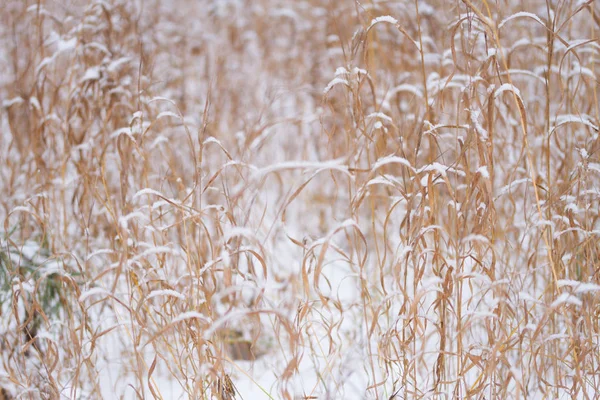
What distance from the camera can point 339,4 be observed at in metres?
4.00

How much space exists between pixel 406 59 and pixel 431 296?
4.31ft

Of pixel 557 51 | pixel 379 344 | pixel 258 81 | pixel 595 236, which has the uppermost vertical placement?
pixel 258 81

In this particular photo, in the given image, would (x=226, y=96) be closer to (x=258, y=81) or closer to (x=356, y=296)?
(x=258, y=81)

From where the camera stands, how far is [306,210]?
9.30 ft

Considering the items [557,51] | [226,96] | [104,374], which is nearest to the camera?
[104,374]

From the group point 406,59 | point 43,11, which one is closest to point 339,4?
point 406,59

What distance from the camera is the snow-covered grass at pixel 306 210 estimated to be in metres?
1.20

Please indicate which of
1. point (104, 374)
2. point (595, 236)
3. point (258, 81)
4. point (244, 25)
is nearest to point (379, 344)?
point (595, 236)

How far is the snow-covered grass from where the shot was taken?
1.20 meters

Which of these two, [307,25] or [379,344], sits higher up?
[307,25]

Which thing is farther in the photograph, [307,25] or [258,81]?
[307,25]

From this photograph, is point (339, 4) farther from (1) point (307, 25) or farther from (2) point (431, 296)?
(2) point (431, 296)

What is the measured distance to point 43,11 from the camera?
2070 millimetres

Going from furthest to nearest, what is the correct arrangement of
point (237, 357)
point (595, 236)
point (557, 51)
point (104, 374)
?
1. point (557, 51)
2. point (237, 357)
3. point (104, 374)
4. point (595, 236)
